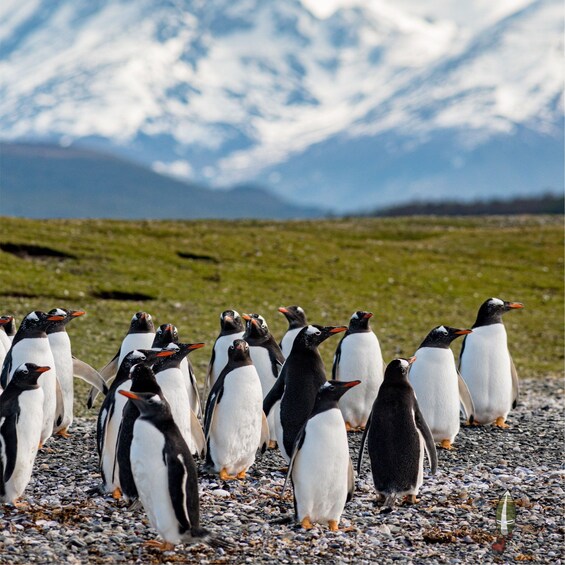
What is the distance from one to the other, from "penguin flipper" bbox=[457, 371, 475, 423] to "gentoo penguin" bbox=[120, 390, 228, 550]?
499cm

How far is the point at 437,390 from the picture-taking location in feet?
35.7

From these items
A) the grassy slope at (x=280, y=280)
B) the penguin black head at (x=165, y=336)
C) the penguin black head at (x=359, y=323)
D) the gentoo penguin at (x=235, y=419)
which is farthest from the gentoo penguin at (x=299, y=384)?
the grassy slope at (x=280, y=280)

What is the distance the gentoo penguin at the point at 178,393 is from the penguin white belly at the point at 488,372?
450cm

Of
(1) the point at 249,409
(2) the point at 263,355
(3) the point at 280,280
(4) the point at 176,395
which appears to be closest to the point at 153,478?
(4) the point at 176,395

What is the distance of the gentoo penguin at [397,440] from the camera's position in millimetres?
8820

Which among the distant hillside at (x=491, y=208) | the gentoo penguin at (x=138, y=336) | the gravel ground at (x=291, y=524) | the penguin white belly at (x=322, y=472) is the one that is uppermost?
the distant hillside at (x=491, y=208)

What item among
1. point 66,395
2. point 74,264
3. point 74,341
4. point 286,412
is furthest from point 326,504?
point 74,264

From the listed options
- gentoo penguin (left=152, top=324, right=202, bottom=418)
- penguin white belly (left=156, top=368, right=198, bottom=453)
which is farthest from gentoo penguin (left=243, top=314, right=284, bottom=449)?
penguin white belly (left=156, top=368, right=198, bottom=453)

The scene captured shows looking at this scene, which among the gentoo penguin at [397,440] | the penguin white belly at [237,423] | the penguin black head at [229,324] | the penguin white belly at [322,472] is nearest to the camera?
the penguin white belly at [322,472]

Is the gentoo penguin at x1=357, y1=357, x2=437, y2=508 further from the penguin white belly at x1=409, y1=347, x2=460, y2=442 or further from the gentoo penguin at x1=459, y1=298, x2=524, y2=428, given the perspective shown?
the gentoo penguin at x1=459, y1=298, x2=524, y2=428

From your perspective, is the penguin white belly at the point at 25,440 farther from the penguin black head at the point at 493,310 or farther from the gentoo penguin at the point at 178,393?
the penguin black head at the point at 493,310

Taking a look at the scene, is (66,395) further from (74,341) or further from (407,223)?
(407,223)

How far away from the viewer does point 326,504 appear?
320 inches

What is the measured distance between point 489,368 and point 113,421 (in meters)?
5.75
